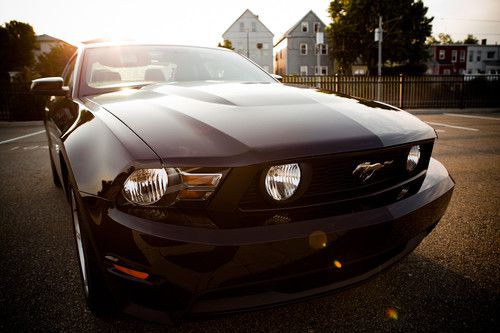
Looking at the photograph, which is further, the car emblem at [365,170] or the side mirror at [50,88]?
the side mirror at [50,88]

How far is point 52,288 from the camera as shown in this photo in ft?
6.31

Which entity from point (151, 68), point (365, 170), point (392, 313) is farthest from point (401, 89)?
point (365, 170)

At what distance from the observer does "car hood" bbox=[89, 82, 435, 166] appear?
124 cm

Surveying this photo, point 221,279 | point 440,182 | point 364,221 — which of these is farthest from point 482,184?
point 221,279

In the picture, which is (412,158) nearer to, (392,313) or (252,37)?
(392,313)

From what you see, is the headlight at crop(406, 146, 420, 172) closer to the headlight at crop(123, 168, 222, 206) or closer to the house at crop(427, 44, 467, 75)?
the headlight at crop(123, 168, 222, 206)

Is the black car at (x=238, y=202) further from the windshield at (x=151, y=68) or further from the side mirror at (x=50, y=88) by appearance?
the side mirror at (x=50, y=88)

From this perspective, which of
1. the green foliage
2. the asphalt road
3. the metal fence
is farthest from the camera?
the green foliage

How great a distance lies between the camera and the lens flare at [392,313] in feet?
5.28

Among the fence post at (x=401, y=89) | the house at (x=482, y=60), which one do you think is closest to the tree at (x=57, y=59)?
the fence post at (x=401, y=89)

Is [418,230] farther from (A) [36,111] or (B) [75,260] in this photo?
(A) [36,111]

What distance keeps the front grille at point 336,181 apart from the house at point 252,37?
52.7 m

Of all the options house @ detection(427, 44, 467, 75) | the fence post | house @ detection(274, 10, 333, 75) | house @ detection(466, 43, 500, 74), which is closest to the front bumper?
the fence post

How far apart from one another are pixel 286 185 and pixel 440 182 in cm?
94
